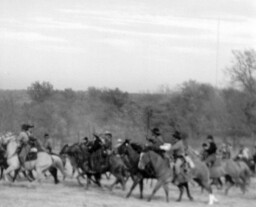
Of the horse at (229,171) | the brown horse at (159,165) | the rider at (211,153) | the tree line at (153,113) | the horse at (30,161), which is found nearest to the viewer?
the brown horse at (159,165)

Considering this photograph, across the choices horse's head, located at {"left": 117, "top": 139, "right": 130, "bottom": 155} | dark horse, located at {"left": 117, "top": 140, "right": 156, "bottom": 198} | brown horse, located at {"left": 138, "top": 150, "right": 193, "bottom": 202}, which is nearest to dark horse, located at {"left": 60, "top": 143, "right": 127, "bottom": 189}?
horse's head, located at {"left": 117, "top": 139, "right": 130, "bottom": 155}

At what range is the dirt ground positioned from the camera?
66.6ft

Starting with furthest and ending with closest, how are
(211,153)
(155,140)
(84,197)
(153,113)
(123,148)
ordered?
1. (153,113)
2. (211,153)
3. (123,148)
4. (84,197)
5. (155,140)

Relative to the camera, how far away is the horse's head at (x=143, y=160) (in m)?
20.8

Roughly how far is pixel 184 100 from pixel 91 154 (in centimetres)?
4447

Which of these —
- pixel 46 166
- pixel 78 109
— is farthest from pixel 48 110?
pixel 46 166

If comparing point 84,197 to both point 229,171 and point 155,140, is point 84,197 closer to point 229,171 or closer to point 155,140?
point 155,140

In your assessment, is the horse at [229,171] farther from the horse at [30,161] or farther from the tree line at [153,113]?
the tree line at [153,113]

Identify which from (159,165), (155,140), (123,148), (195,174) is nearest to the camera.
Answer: (159,165)

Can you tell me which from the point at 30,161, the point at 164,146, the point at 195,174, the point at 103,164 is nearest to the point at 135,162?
the point at 164,146

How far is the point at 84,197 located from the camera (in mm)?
22031

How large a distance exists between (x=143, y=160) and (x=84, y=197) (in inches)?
100.0

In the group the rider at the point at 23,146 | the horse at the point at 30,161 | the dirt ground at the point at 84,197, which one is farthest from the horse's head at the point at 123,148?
the rider at the point at 23,146

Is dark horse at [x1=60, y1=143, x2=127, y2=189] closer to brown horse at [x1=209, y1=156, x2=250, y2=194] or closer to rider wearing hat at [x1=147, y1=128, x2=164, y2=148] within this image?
rider wearing hat at [x1=147, y1=128, x2=164, y2=148]
